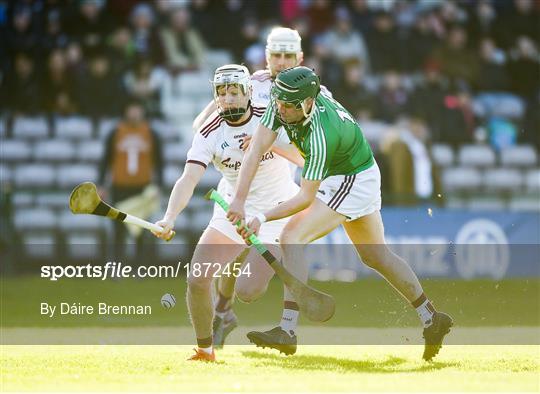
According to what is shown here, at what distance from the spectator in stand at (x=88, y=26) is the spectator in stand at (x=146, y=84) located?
614 millimetres

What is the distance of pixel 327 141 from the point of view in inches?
327

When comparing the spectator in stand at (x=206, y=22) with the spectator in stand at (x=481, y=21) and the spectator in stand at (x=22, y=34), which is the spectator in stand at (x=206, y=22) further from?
the spectator in stand at (x=481, y=21)

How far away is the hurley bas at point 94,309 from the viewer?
1118 cm

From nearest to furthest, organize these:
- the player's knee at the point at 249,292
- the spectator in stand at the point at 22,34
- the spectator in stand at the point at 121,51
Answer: the player's knee at the point at 249,292 → the spectator in stand at the point at 121,51 → the spectator in stand at the point at 22,34

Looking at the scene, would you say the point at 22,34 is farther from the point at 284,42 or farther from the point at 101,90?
the point at 284,42

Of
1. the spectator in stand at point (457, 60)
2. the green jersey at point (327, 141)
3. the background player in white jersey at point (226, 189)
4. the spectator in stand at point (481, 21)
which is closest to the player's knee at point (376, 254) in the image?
the green jersey at point (327, 141)

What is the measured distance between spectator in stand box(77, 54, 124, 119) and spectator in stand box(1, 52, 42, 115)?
1.89ft

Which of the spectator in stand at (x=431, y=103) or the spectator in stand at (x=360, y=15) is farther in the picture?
the spectator in stand at (x=360, y=15)

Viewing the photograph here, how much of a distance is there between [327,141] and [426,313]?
138cm

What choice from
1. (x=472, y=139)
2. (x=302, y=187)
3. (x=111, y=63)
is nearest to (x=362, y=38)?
(x=472, y=139)

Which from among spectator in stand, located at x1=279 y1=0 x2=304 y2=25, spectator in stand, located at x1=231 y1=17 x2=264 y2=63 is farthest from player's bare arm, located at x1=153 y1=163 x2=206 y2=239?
spectator in stand, located at x1=279 y1=0 x2=304 y2=25

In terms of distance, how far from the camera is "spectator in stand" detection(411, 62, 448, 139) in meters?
17.9

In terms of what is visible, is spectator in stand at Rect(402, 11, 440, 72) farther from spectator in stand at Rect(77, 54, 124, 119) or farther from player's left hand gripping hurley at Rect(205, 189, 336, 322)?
player's left hand gripping hurley at Rect(205, 189, 336, 322)

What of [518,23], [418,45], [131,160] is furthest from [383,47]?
[131,160]
